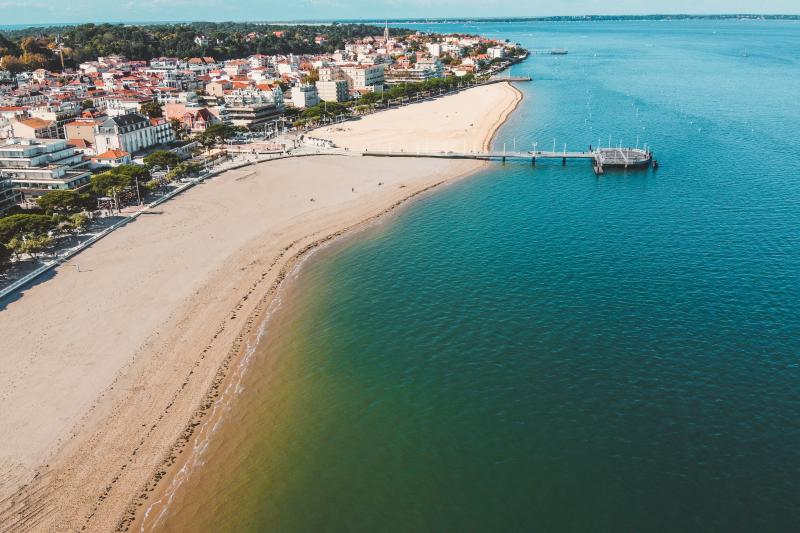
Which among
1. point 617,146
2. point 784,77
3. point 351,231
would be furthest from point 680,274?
point 784,77

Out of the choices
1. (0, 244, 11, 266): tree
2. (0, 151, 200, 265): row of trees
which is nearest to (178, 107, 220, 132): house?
(0, 151, 200, 265): row of trees

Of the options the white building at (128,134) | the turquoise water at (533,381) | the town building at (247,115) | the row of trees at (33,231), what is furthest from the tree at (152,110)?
the turquoise water at (533,381)

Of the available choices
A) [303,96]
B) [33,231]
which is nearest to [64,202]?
[33,231]

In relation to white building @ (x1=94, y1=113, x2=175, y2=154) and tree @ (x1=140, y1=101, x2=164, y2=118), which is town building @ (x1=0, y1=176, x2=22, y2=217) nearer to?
white building @ (x1=94, y1=113, x2=175, y2=154)

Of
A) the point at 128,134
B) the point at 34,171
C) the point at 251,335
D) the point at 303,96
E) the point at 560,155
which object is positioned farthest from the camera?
the point at 303,96

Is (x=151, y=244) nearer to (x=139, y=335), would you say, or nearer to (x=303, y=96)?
(x=139, y=335)

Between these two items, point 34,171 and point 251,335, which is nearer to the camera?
point 251,335

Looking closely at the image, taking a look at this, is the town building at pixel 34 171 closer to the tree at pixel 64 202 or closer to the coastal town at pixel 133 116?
the coastal town at pixel 133 116
